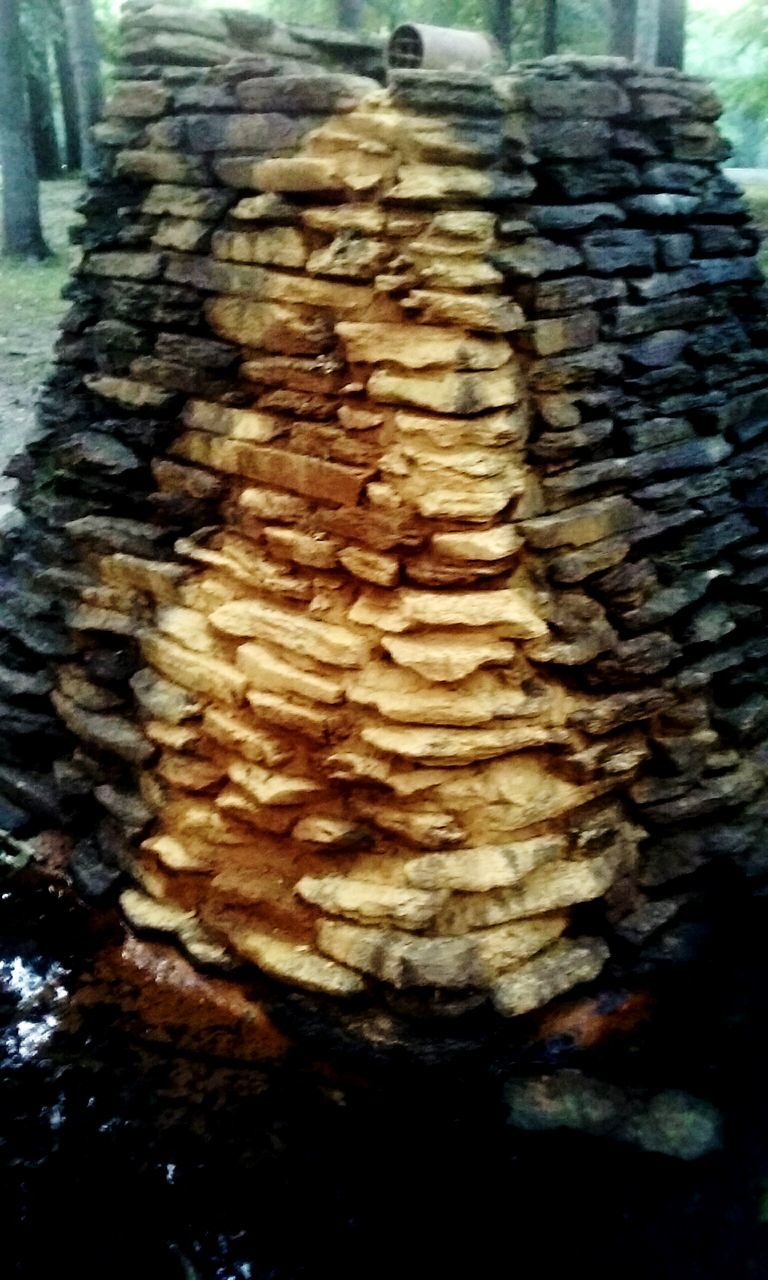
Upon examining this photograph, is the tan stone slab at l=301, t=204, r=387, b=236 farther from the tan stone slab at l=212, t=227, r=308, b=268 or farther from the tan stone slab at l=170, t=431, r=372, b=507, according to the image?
the tan stone slab at l=170, t=431, r=372, b=507

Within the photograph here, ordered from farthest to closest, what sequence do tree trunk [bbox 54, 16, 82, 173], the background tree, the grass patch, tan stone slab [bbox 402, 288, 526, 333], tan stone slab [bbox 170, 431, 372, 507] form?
tree trunk [bbox 54, 16, 82, 173] < the background tree < the grass patch < tan stone slab [bbox 170, 431, 372, 507] < tan stone slab [bbox 402, 288, 526, 333]

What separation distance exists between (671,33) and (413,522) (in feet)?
25.6

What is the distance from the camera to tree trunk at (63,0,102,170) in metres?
10.6

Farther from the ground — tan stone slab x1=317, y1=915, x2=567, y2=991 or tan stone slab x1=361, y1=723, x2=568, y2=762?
tan stone slab x1=361, y1=723, x2=568, y2=762

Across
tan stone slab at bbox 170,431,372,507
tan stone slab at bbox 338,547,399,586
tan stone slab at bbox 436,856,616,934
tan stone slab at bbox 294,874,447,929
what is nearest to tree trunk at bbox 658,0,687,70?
tan stone slab at bbox 170,431,372,507

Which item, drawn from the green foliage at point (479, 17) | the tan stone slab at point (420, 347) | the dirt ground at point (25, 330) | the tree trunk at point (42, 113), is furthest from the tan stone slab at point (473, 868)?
the tree trunk at point (42, 113)

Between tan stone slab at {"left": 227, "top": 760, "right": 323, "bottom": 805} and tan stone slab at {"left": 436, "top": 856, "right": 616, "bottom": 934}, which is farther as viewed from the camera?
tan stone slab at {"left": 227, "top": 760, "right": 323, "bottom": 805}

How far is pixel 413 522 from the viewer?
154 inches

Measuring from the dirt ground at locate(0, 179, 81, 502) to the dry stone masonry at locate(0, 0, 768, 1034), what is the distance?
370 centimetres

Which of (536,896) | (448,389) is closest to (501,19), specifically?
(448,389)

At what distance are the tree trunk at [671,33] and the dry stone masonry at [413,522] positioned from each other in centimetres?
564

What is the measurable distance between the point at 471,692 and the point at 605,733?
60cm

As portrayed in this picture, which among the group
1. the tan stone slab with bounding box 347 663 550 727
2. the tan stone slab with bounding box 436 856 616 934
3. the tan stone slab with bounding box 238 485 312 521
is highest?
the tan stone slab with bounding box 238 485 312 521

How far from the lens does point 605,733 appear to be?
13.9ft
